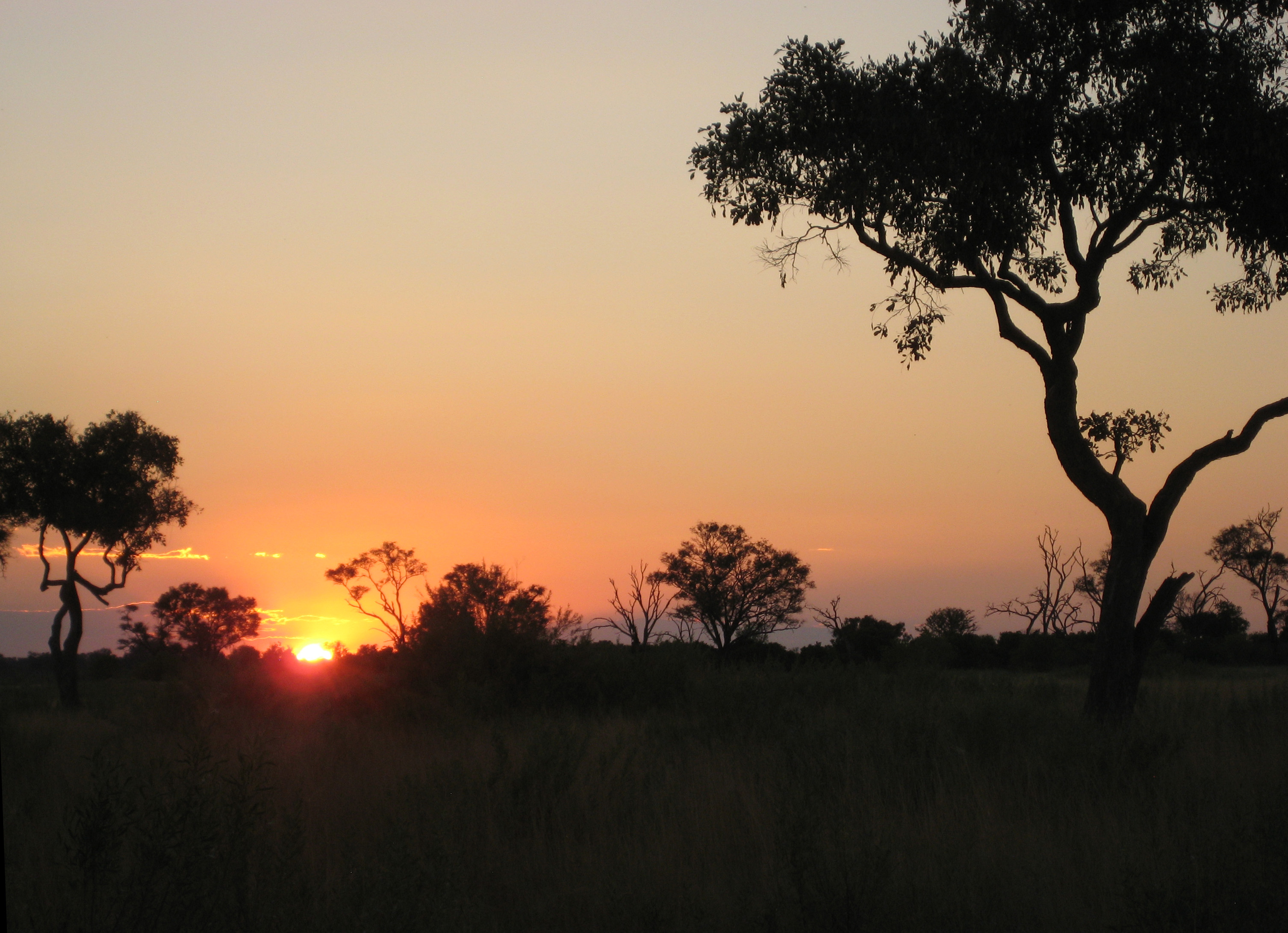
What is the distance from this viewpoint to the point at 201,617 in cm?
6081

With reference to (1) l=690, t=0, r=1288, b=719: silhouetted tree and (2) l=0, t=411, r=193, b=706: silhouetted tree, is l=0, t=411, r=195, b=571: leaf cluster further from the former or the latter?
(1) l=690, t=0, r=1288, b=719: silhouetted tree

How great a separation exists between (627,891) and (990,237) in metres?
9.34

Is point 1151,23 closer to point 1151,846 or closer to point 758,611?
point 1151,846

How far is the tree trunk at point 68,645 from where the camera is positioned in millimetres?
23859

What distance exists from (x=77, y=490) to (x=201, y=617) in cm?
3985

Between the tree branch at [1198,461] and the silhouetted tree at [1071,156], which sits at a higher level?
the silhouetted tree at [1071,156]

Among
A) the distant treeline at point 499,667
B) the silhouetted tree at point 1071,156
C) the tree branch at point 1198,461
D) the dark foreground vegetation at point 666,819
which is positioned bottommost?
the dark foreground vegetation at point 666,819

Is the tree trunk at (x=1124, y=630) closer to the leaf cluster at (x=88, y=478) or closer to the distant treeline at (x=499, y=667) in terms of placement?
the distant treeline at (x=499, y=667)

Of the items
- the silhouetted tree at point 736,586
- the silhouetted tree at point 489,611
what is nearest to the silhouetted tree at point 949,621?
the silhouetted tree at point 736,586

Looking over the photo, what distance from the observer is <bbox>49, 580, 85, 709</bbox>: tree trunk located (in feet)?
78.3

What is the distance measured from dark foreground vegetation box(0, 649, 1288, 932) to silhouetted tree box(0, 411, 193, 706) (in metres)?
11.5

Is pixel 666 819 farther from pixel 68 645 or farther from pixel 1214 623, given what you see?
pixel 1214 623

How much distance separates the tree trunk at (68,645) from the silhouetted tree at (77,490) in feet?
0.07

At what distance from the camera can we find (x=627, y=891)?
5.66 m
